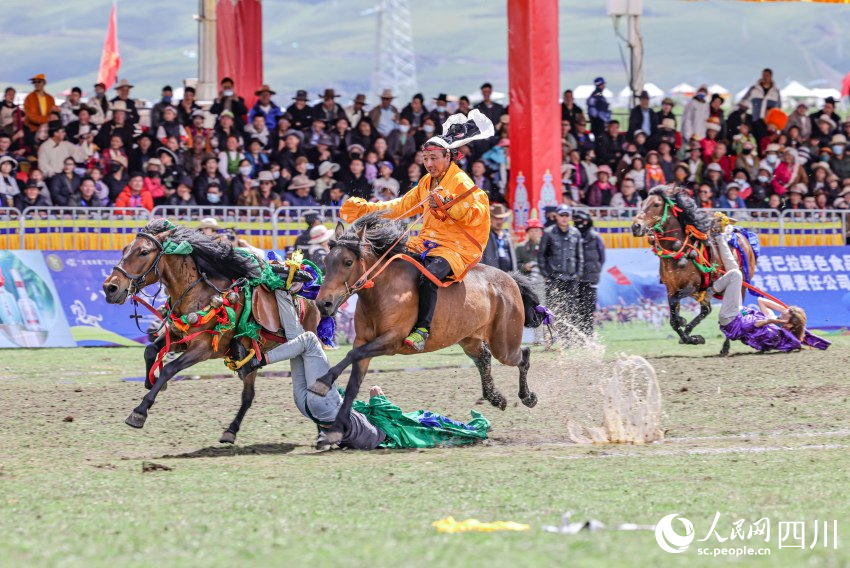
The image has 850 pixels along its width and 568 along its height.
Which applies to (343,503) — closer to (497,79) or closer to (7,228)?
(7,228)

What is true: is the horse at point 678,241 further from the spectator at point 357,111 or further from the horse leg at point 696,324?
the spectator at point 357,111

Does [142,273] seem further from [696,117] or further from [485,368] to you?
[696,117]

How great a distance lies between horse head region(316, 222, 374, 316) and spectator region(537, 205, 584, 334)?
7515 millimetres

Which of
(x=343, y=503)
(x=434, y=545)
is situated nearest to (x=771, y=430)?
(x=343, y=503)

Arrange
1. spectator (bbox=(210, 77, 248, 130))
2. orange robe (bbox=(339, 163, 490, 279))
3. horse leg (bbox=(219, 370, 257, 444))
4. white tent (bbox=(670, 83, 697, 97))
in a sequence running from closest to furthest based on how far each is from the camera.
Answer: horse leg (bbox=(219, 370, 257, 444)) → orange robe (bbox=(339, 163, 490, 279)) → spectator (bbox=(210, 77, 248, 130)) → white tent (bbox=(670, 83, 697, 97))

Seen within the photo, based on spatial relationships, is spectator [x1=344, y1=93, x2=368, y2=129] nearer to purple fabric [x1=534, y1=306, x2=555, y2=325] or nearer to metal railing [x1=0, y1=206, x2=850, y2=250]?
metal railing [x1=0, y1=206, x2=850, y2=250]

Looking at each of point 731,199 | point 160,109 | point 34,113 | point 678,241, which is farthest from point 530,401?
point 34,113

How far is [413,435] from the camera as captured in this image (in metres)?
9.53

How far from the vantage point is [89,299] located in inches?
657

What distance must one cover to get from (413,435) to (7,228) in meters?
8.94

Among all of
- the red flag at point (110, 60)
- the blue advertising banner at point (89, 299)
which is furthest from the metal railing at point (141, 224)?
the red flag at point (110, 60)

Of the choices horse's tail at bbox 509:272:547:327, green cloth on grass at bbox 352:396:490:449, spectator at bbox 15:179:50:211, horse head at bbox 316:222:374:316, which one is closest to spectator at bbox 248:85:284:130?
spectator at bbox 15:179:50:211

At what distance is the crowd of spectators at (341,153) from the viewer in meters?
18.3

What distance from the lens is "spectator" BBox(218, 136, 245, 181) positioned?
1905cm
